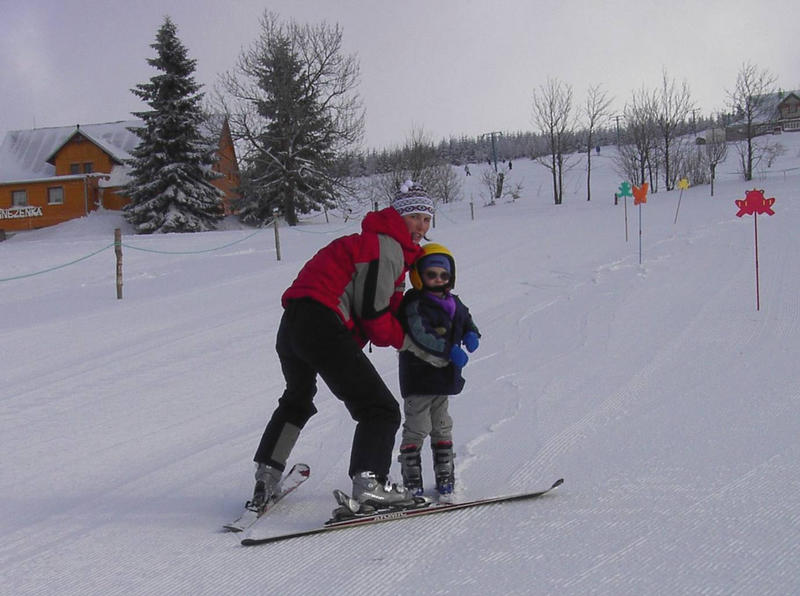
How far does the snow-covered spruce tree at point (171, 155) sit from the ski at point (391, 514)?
98.8ft

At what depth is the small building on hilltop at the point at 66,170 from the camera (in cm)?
3794

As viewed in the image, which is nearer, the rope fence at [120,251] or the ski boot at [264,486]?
the ski boot at [264,486]

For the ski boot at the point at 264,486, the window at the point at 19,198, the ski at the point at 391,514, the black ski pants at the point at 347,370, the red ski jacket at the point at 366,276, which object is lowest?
the ski at the point at 391,514

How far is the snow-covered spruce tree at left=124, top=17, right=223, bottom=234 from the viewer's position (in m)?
32.0

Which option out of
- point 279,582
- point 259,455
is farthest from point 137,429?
point 279,582

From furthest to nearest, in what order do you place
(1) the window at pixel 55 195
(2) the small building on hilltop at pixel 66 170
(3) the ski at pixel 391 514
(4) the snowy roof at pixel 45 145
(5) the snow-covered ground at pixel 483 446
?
(4) the snowy roof at pixel 45 145, (1) the window at pixel 55 195, (2) the small building on hilltop at pixel 66 170, (3) the ski at pixel 391 514, (5) the snow-covered ground at pixel 483 446

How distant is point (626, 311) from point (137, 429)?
639cm

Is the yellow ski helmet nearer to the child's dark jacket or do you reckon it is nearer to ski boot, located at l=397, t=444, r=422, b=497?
the child's dark jacket

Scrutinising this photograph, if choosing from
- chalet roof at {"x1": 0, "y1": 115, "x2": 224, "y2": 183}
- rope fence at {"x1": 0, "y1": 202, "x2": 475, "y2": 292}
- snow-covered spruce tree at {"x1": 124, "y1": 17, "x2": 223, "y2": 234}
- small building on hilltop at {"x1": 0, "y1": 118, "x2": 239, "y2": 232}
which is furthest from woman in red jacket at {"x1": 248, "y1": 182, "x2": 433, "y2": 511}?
chalet roof at {"x1": 0, "y1": 115, "x2": 224, "y2": 183}

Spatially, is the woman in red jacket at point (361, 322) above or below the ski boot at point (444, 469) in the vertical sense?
above

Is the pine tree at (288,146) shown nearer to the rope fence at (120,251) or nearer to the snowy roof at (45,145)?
the rope fence at (120,251)

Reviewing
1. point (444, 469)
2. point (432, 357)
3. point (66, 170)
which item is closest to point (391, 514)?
point (444, 469)

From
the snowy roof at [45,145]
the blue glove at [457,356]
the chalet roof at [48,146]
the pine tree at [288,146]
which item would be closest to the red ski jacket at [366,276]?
the blue glove at [457,356]

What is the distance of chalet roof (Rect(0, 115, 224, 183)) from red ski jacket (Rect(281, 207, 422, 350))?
1554 inches
